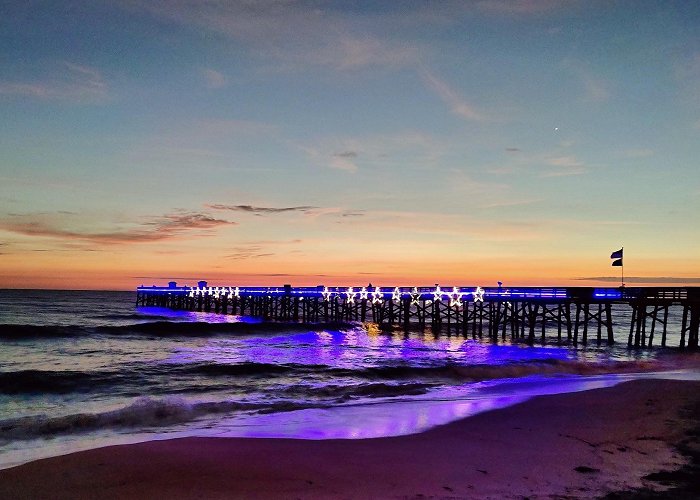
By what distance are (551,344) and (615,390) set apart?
2237 cm

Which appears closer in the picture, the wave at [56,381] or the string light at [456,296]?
the wave at [56,381]

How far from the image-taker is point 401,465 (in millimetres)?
8680

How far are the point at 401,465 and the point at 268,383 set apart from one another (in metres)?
12.8

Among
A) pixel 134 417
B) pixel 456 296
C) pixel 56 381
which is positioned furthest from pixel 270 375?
pixel 456 296

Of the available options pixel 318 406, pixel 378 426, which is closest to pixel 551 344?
pixel 318 406

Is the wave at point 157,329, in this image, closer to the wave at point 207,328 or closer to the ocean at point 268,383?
the wave at point 207,328

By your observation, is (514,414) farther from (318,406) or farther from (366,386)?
(366,386)

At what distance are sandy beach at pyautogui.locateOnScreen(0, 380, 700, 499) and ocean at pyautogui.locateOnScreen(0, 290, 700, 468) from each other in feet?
4.07

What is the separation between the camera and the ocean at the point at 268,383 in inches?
488

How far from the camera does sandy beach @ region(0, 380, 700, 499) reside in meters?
7.50

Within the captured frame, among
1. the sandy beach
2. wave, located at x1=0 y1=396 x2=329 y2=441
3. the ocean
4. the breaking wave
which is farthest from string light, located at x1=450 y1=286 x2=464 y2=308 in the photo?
the sandy beach

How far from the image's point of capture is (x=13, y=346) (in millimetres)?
35719

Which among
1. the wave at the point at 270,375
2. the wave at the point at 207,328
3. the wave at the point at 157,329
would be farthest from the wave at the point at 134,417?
the wave at the point at 207,328

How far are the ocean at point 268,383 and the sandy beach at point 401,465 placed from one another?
1.24 metres
